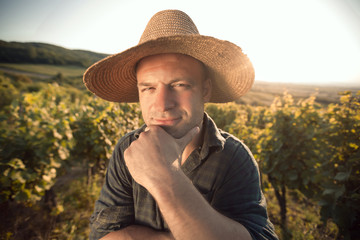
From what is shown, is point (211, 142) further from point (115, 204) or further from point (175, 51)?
point (115, 204)

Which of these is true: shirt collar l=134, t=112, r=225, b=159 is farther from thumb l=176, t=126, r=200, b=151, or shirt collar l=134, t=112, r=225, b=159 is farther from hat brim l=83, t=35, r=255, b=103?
hat brim l=83, t=35, r=255, b=103

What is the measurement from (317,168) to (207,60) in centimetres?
362

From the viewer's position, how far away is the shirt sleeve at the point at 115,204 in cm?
142

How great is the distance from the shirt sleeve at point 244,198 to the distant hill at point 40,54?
2689 inches

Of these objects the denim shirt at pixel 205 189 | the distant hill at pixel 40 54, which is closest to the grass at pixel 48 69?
the distant hill at pixel 40 54

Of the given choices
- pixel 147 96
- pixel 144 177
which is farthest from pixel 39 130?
pixel 144 177

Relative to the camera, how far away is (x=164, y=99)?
1365 mm

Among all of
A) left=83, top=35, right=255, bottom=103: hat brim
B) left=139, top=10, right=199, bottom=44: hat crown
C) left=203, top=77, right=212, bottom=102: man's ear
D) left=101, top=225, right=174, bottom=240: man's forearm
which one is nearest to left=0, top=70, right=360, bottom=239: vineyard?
left=83, top=35, right=255, bottom=103: hat brim

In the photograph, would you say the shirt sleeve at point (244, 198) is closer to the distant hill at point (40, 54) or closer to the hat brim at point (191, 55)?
the hat brim at point (191, 55)

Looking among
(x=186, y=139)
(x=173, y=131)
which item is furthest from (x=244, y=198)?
(x=173, y=131)

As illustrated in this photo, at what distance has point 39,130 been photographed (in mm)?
3613

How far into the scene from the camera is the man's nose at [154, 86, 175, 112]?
4.43ft

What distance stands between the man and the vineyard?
8.34ft

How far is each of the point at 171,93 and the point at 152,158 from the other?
62cm
